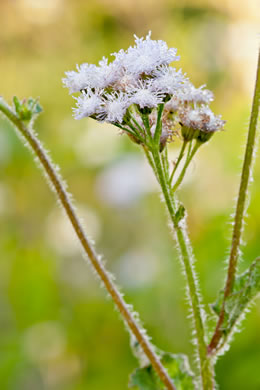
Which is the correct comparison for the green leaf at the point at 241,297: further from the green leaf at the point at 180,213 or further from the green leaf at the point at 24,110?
the green leaf at the point at 24,110

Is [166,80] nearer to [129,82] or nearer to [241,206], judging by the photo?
[129,82]

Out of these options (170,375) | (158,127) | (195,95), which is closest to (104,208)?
(170,375)

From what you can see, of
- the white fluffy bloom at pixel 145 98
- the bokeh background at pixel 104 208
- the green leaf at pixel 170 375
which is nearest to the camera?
the white fluffy bloom at pixel 145 98

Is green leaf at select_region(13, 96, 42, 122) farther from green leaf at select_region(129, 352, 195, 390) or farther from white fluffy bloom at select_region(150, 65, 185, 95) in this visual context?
green leaf at select_region(129, 352, 195, 390)

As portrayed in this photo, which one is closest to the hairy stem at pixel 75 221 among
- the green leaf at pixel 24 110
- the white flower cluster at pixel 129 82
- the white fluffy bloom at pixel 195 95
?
the green leaf at pixel 24 110

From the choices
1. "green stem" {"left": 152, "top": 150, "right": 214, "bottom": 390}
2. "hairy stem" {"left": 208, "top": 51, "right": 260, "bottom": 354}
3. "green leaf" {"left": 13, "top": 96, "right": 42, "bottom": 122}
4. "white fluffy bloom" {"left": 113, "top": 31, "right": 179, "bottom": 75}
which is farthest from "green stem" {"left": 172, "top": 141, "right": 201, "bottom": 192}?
"green leaf" {"left": 13, "top": 96, "right": 42, "bottom": 122}

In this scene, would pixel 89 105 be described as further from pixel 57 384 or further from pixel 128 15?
pixel 128 15
